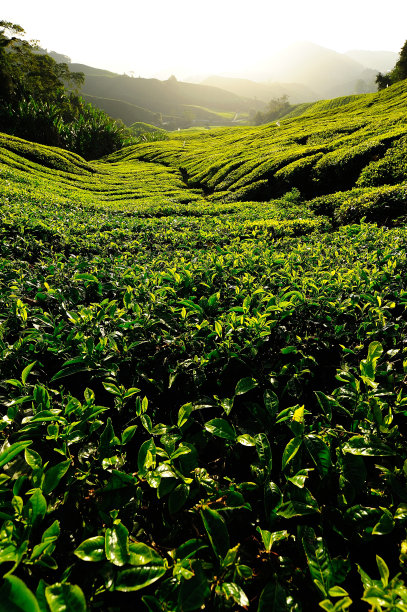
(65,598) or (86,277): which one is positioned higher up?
(86,277)

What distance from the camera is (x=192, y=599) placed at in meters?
1.02

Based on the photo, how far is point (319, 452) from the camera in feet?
4.73

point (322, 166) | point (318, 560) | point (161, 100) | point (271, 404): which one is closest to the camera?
point (318, 560)

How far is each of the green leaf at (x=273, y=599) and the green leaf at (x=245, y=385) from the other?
0.90 meters

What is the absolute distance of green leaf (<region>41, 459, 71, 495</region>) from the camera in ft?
4.19

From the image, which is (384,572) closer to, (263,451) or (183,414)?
(263,451)

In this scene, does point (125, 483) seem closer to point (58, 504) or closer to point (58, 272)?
point (58, 504)

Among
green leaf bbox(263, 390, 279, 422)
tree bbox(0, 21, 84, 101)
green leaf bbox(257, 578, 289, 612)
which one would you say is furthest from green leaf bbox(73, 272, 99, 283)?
tree bbox(0, 21, 84, 101)

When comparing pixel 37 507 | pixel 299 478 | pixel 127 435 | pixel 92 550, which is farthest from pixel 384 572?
pixel 37 507

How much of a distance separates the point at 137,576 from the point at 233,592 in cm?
35

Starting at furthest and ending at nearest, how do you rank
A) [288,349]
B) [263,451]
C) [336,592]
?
1. [288,349]
2. [263,451]
3. [336,592]

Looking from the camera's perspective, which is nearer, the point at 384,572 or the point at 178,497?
the point at 384,572

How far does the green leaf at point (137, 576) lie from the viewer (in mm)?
1023

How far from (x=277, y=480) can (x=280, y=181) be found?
11813mm
